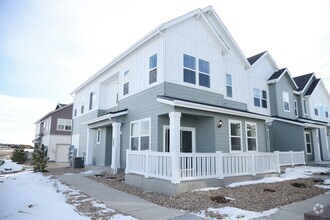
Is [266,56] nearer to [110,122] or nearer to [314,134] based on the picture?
[314,134]

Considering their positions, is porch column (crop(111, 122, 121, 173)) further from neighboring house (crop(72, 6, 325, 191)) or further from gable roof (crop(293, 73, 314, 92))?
gable roof (crop(293, 73, 314, 92))

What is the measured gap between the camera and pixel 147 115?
11.4 metres

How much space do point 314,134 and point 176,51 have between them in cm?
1571

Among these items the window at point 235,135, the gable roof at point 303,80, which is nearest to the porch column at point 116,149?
the window at point 235,135

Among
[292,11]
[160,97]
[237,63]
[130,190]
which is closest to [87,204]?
[130,190]

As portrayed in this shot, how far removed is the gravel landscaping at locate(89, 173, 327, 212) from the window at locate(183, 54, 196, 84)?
5666 mm

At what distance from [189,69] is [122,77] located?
5.01 m


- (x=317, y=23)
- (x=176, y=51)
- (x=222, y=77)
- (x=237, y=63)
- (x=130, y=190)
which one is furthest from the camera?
(x=237, y=63)

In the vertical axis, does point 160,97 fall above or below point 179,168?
above

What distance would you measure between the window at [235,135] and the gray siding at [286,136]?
23.0 ft

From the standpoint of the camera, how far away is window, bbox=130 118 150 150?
37.3ft

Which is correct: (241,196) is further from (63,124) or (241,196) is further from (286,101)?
(63,124)

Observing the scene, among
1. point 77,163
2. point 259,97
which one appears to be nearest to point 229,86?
point 259,97

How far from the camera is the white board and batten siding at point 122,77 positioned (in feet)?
37.9
